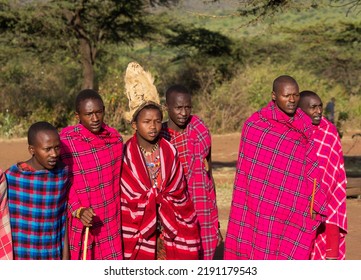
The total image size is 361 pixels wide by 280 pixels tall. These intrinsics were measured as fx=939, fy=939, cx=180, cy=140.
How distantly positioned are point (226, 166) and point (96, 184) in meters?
10.3

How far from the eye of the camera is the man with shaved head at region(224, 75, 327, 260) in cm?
551

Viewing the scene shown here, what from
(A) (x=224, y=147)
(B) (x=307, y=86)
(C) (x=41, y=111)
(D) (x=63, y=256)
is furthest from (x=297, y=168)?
(B) (x=307, y=86)

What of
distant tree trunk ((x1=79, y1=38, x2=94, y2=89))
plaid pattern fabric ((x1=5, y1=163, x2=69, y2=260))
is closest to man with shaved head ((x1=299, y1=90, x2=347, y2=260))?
plaid pattern fabric ((x1=5, y1=163, x2=69, y2=260))

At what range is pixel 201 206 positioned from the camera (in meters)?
6.06

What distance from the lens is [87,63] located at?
70.9ft

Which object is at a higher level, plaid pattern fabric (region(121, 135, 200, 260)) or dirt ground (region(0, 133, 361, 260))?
plaid pattern fabric (region(121, 135, 200, 260))

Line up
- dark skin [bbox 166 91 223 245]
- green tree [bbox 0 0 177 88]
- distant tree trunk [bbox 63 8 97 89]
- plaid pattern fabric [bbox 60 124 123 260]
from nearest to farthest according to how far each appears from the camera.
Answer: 1. plaid pattern fabric [bbox 60 124 123 260]
2. dark skin [bbox 166 91 223 245]
3. green tree [bbox 0 0 177 88]
4. distant tree trunk [bbox 63 8 97 89]

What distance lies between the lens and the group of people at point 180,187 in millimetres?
5355

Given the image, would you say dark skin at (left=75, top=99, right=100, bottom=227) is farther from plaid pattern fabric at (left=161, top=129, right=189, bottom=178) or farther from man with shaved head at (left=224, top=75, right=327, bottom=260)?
man with shaved head at (left=224, top=75, right=327, bottom=260)

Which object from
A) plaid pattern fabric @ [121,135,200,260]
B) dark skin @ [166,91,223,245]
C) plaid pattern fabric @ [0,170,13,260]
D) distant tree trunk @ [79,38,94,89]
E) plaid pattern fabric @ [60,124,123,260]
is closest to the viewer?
plaid pattern fabric @ [0,170,13,260]

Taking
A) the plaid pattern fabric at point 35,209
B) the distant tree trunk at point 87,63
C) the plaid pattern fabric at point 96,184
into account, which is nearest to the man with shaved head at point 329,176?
the plaid pattern fabric at point 96,184

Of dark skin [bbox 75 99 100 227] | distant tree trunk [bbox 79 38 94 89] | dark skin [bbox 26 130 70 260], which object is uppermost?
dark skin [bbox 75 99 100 227]

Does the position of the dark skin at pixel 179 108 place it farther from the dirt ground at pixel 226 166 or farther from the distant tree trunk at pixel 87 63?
the distant tree trunk at pixel 87 63

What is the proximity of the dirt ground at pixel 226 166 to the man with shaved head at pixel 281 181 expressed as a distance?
2.06 m
